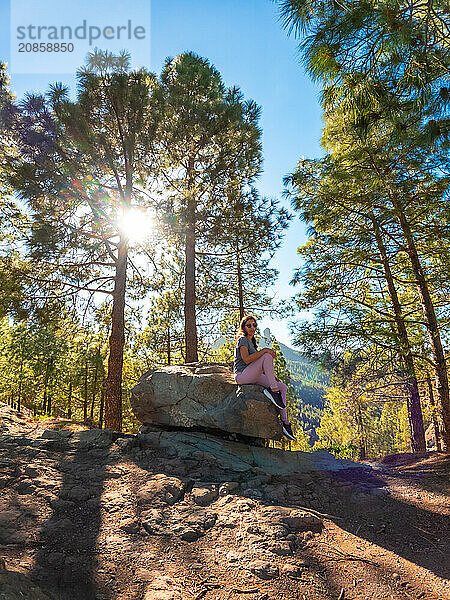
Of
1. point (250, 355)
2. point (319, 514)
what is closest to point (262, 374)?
point (250, 355)

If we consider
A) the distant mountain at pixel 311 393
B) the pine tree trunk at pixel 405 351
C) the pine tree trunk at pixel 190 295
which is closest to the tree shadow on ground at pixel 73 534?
the distant mountain at pixel 311 393

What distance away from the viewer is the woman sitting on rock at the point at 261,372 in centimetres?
556

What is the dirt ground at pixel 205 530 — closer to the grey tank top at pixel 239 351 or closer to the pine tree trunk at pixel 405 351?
the grey tank top at pixel 239 351

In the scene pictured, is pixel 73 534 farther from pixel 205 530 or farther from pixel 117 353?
pixel 117 353

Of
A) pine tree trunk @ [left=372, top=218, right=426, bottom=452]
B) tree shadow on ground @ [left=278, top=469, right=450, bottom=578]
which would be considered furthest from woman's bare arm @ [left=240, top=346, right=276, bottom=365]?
pine tree trunk @ [left=372, top=218, right=426, bottom=452]

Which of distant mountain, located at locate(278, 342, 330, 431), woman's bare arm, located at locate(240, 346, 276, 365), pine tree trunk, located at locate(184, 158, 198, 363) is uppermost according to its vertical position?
pine tree trunk, located at locate(184, 158, 198, 363)

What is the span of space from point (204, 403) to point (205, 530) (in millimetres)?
2724

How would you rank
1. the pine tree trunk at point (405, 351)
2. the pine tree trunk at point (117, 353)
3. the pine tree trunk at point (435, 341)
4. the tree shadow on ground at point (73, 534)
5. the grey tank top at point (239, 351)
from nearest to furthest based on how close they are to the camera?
1. the tree shadow on ground at point (73, 534)
2. the grey tank top at point (239, 351)
3. the pine tree trunk at point (435, 341)
4. the pine tree trunk at point (405, 351)
5. the pine tree trunk at point (117, 353)

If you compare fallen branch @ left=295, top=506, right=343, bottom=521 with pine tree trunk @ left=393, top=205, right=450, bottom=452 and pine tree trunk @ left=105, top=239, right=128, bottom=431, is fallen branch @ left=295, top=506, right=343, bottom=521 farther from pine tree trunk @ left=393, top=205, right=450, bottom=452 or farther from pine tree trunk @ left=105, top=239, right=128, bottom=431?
pine tree trunk @ left=105, top=239, right=128, bottom=431

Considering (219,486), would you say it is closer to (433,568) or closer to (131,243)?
(433,568)

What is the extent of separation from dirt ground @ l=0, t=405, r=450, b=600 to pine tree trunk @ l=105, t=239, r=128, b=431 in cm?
332

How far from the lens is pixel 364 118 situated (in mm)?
4770

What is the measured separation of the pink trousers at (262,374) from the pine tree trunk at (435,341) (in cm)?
327

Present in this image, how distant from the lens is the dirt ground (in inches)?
103
